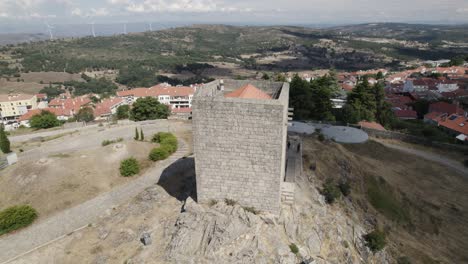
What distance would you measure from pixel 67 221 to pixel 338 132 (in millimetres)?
30790

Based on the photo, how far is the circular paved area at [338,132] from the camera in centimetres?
3431

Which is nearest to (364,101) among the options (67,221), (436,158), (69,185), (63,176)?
(436,158)

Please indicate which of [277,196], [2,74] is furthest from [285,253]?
[2,74]

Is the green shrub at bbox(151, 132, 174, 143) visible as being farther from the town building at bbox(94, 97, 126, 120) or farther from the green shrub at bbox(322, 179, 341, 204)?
the town building at bbox(94, 97, 126, 120)

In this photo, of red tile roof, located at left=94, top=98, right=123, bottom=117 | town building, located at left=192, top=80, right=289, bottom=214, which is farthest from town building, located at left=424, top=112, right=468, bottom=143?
red tile roof, located at left=94, top=98, right=123, bottom=117

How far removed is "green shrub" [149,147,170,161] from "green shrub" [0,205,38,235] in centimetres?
1016

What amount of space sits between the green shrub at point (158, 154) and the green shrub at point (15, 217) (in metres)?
10.2

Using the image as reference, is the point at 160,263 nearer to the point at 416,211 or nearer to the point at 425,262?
the point at 425,262

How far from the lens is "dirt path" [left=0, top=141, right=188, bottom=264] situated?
56.1ft

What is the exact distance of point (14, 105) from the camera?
85000mm

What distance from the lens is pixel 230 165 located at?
15820mm

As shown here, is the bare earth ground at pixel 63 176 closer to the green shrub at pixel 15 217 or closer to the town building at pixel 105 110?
the green shrub at pixel 15 217

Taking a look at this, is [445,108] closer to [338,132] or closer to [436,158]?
[436,158]

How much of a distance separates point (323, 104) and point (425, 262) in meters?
29.7
